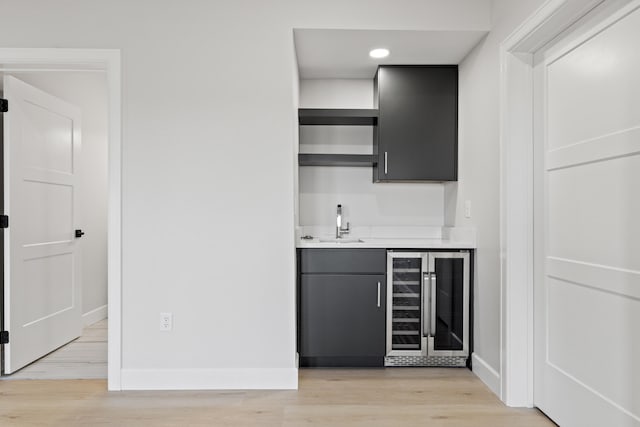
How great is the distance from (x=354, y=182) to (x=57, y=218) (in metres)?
2.32

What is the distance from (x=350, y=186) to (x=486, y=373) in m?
1.72

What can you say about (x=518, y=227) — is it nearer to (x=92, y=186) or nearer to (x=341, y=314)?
(x=341, y=314)

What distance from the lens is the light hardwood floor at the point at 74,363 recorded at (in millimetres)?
2904

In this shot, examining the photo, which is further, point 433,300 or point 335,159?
point 335,159

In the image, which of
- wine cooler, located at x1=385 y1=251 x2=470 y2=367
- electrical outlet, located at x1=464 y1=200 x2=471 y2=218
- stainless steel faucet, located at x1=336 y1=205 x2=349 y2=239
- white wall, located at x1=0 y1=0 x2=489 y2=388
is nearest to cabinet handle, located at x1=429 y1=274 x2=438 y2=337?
wine cooler, located at x1=385 y1=251 x2=470 y2=367

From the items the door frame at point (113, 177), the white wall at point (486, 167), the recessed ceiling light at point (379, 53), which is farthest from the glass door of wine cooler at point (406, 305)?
the door frame at point (113, 177)

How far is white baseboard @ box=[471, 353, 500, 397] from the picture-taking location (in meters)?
2.59

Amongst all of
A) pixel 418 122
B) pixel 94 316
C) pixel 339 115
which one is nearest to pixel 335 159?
pixel 339 115

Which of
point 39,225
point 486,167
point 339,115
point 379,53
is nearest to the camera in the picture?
point 486,167

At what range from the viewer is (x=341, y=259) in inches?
117

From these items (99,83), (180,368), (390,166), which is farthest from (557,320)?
(99,83)

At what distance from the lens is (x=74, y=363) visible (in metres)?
3.14

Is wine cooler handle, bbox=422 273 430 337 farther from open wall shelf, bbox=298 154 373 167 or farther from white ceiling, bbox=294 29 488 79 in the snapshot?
white ceiling, bbox=294 29 488 79

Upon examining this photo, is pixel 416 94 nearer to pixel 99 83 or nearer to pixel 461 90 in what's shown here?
pixel 461 90
